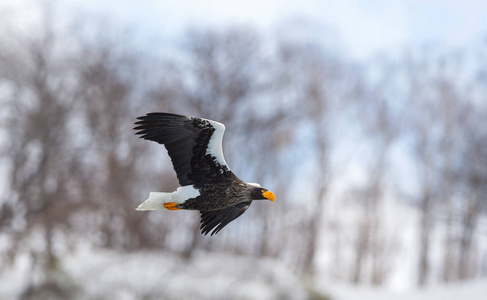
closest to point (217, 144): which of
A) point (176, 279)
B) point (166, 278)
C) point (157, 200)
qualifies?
point (157, 200)

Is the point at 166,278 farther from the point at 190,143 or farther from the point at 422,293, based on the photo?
the point at 190,143

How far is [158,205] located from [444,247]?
20218mm

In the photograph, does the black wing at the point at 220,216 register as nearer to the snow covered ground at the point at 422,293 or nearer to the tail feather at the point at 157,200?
the tail feather at the point at 157,200

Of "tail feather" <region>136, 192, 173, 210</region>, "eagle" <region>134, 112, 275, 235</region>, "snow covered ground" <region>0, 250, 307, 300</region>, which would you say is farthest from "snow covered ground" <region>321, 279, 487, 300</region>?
"tail feather" <region>136, 192, 173, 210</region>

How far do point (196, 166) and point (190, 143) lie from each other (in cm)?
20

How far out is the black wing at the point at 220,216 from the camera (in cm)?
458

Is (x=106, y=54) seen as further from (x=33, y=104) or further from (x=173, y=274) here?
(x=173, y=274)

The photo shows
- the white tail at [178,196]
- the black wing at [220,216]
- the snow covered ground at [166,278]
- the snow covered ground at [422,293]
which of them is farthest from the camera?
the snow covered ground at [422,293]

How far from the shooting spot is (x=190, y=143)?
4379mm

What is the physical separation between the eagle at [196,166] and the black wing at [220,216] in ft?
0.59

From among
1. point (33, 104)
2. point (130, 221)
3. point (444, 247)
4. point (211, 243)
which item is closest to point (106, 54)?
point (33, 104)

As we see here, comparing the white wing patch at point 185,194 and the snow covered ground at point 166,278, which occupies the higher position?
the white wing patch at point 185,194

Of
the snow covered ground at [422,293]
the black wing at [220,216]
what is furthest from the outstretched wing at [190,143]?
the snow covered ground at [422,293]

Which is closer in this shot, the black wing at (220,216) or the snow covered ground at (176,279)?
the black wing at (220,216)
